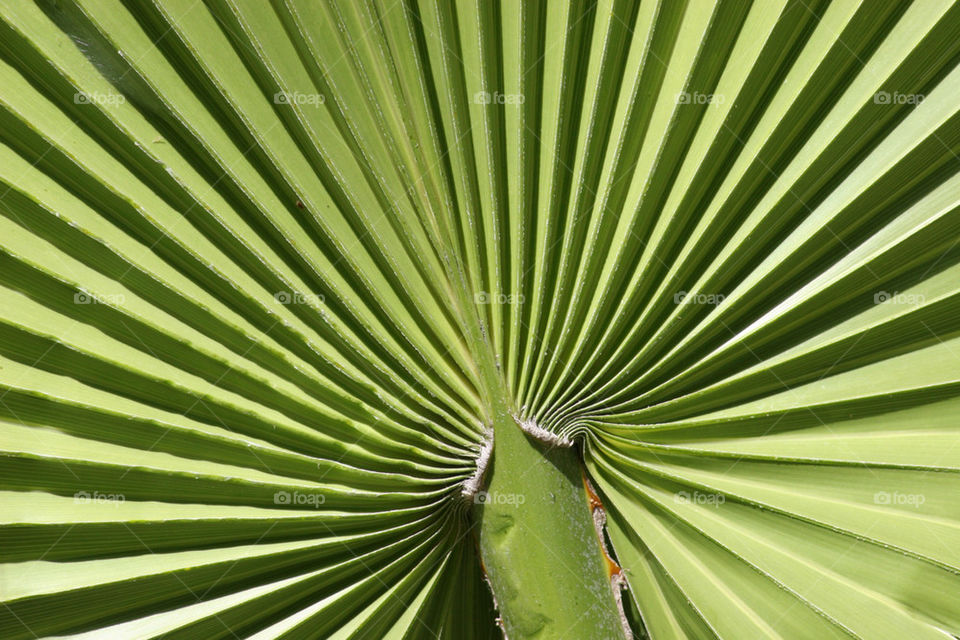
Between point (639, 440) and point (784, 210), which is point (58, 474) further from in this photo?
point (784, 210)

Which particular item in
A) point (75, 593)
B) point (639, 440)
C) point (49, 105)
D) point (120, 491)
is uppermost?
point (49, 105)

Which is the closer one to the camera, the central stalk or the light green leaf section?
the light green leaf section

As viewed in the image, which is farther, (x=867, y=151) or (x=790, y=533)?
(x=790, y=533)

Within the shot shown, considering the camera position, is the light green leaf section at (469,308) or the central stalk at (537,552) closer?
the light green leaf section at (469,308)

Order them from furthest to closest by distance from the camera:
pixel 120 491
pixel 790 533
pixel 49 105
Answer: pixel 790 533, pixel 120 491, pixel 49 105

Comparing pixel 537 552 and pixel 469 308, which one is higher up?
pixel 469 308

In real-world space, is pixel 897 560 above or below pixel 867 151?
below

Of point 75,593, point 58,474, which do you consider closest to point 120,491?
point 58,474

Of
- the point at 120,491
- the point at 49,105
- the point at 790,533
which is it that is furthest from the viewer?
the point at 790,533
